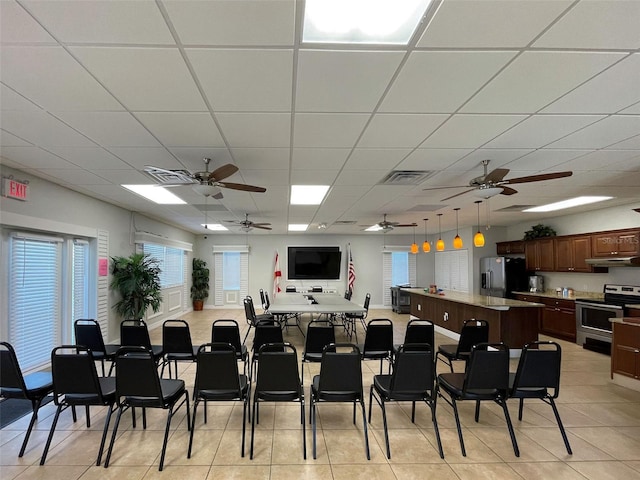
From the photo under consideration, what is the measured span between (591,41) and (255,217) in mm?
6773

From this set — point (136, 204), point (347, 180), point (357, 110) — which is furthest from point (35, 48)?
point (136, 204)

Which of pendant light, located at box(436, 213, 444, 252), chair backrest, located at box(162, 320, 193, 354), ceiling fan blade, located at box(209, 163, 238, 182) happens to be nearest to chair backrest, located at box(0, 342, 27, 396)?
chair backrest, located at box(162, 320, 193, 354)

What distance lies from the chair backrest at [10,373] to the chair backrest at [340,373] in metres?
2.46

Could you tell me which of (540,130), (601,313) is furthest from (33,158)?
(601,313)

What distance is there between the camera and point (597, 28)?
163cm

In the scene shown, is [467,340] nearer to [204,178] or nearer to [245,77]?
[204,178]

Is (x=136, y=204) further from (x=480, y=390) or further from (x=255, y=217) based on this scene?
(x=480, y=390)

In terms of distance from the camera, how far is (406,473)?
2.48 meters

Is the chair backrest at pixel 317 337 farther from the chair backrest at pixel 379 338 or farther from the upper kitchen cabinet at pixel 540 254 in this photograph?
the upper kitchen cabinet at pixel 540 254

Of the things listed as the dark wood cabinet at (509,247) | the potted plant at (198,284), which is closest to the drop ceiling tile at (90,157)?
the potted plant at (198,284)

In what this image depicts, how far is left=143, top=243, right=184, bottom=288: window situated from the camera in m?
8.23

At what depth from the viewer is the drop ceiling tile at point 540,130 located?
8.59ft

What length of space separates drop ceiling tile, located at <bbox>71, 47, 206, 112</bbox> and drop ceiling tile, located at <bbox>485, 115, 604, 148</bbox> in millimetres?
2620

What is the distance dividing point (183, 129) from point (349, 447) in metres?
3.12
